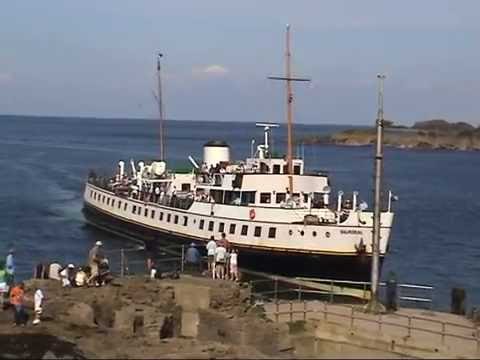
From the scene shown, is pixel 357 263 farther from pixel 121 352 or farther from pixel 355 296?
pixel 121 352

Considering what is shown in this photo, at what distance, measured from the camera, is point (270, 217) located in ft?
173

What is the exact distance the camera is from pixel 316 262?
50.7m

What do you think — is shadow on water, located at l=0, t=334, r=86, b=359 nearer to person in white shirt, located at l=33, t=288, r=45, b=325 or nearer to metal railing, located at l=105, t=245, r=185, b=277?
person in white shirt, located at l=33, t=288, r=45, b=325

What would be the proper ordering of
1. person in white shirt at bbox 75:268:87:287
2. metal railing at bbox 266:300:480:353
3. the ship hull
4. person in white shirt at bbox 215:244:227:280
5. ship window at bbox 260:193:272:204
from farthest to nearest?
ship window at bbox 260:193:272:204, the ship hull, person in white shirt at bbox 215:244:227:280, person in white shirt at bbox 75:268:87:287, metal railing at bbox 266:300:480:353

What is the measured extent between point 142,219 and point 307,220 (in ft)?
56.7

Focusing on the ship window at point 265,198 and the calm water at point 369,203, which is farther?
the calm water at point 369,203

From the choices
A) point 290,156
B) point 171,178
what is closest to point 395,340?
point 290,156

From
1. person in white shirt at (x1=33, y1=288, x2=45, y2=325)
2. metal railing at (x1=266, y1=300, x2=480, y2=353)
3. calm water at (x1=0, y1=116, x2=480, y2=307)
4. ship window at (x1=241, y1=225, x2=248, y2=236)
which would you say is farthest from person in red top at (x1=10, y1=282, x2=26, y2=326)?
ship window at (x1=241, y1=225, x2=248, y2=236)

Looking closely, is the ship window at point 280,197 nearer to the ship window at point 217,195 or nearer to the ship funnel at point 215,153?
the ship window at point 217,195

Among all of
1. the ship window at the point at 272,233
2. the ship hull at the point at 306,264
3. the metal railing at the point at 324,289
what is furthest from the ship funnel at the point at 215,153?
the metal railing at the point at 324,289

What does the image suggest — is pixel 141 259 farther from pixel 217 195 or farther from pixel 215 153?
pixel 215 153

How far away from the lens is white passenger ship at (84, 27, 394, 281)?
50344 mm

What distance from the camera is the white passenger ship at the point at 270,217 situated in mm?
50344

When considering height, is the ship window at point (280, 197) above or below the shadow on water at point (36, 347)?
above
